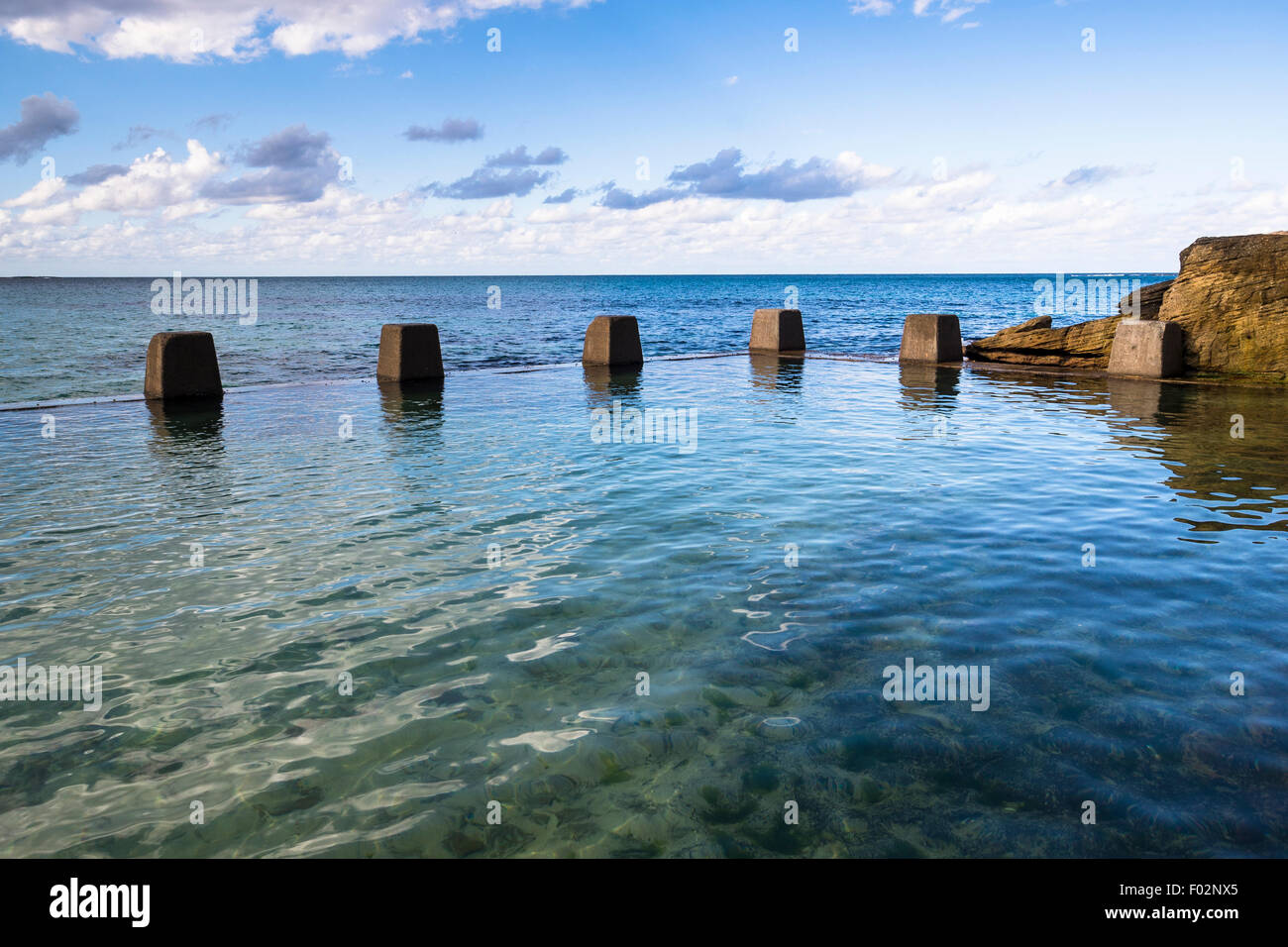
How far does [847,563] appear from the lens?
5883mm

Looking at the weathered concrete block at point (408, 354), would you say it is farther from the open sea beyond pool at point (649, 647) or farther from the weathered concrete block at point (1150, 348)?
the weathered concrete block at point (1150, 348)

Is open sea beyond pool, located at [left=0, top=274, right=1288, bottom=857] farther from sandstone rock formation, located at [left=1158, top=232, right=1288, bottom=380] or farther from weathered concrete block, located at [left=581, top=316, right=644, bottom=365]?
weathered concrete block, located at [left=581, top=316, right=644, bottom=365]

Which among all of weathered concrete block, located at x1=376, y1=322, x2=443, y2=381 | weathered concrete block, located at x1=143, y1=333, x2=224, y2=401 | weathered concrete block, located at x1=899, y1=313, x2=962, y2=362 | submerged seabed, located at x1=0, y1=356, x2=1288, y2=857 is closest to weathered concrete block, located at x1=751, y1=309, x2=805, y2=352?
weathered concrete block, located at x1=899, y1=313, x2=962, y2=362

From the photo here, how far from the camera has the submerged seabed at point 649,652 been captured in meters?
3.19

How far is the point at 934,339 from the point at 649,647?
707 inches

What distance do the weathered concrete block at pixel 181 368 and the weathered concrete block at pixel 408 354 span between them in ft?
11.4

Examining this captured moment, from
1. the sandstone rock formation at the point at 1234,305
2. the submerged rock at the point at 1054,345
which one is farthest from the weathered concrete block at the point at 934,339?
the sandstone rock formation at the point at 1234,305

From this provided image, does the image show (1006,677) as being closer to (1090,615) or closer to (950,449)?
(1090,615)

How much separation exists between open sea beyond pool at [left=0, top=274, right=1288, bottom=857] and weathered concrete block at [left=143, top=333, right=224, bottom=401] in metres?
4.33
